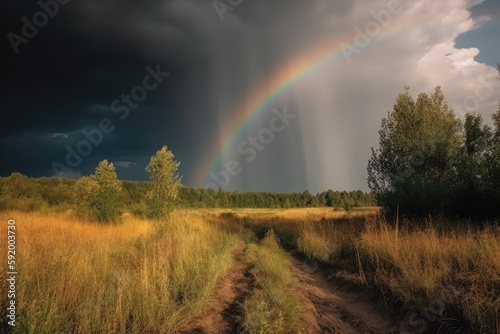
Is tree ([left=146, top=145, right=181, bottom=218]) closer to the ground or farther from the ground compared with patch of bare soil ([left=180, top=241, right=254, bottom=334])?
farther from the ground

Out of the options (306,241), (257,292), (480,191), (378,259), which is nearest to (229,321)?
(257,292)

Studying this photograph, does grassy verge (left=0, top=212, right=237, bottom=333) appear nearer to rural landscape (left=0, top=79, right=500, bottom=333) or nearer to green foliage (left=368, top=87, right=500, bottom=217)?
rural landscape (left=0, top=79, right=500, bottom=333)

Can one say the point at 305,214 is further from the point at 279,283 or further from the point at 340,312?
the point at 340,312

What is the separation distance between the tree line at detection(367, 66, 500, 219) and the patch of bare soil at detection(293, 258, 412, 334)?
28.1 feet

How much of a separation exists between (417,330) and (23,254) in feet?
22.3

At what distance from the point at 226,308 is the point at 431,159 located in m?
20.4

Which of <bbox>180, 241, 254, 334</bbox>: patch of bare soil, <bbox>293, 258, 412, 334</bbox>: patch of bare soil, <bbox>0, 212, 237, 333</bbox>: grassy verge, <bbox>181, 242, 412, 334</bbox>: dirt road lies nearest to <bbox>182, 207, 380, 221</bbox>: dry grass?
<bbox>293, 258, 412, 334</bbox>: patch of bare soil

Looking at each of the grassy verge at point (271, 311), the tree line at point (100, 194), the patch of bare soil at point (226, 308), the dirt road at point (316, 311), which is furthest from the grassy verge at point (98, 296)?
the tree line at point (100, 194)

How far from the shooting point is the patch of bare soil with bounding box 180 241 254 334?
164 inches

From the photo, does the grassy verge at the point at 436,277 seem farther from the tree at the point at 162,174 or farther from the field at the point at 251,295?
the tree at the point at 162,174

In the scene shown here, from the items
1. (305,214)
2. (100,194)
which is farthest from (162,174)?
(305,214)

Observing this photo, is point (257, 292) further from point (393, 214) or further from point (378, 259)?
point (393, 214)

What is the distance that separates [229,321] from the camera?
175 inches

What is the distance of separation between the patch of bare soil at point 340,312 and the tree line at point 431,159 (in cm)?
856
